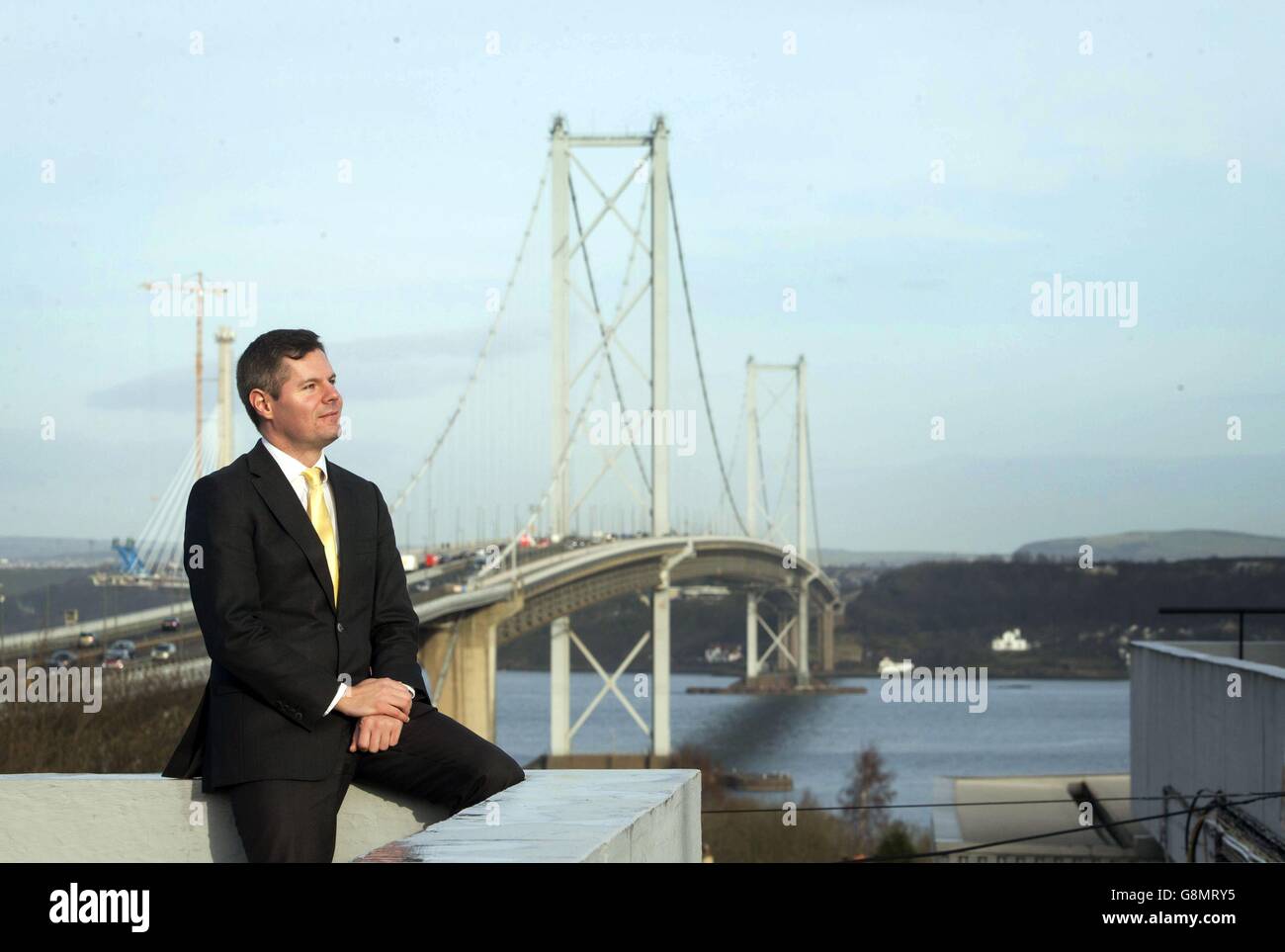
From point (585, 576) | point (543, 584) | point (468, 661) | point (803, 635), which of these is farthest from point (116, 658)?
point (803, 635)

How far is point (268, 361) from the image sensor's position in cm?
328

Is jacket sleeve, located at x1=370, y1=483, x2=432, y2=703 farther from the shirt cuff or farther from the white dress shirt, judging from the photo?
the shirt cuff

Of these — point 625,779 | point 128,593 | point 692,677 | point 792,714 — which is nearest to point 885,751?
point 792,714

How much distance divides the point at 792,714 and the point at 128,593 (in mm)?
33133

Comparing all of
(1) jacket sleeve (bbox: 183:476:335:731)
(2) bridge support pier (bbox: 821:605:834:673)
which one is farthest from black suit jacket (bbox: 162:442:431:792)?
(2) bridge support pier (bbox: 821:605:834:673)

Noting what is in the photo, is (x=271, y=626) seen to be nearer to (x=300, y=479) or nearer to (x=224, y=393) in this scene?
(x=300, y=479)

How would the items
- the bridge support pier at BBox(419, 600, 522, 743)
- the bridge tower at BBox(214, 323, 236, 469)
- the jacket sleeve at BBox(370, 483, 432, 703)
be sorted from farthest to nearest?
the bridge tower at BBox(214, 323, 236, 469), the bridge support pier at BBox(419, 600, 522, 743), the jacket sleeve at BBox(370, 483, 432, 703)

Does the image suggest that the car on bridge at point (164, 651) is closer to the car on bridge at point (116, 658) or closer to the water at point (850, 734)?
the car on bridge at point (116, 658)

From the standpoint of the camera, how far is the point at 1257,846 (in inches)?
441

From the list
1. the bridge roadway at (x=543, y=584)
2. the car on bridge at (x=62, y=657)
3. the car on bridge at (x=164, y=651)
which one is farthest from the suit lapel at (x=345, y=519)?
the car on bridge at (x=164, y=651)

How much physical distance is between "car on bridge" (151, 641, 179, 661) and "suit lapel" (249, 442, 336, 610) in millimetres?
16920

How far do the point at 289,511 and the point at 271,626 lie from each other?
0.21m

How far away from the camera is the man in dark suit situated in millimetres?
3145
